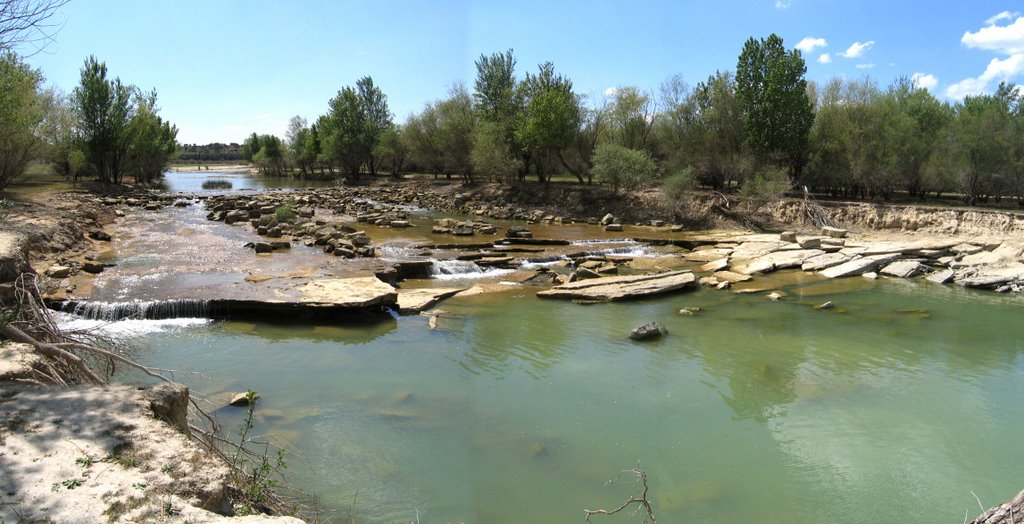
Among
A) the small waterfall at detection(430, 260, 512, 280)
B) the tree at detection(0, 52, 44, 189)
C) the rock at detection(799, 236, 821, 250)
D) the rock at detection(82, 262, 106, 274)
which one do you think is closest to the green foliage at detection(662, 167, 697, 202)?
the rock at detection(799, 236, 821, 250)

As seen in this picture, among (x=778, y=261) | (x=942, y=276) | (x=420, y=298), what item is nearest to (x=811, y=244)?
(x=778, y=261)

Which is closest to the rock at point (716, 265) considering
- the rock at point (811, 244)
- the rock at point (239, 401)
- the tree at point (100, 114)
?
the rock at point (811, 244)

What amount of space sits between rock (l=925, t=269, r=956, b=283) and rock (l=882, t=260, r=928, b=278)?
42 centimetres

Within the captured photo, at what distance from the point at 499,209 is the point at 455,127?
1642cm

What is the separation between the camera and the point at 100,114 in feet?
139

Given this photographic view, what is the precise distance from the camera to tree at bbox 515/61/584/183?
4044cm

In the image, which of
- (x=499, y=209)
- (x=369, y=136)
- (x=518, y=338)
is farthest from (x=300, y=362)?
(x=369, y=136)

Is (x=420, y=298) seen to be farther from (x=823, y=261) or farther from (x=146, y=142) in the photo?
(x=146, y=142)

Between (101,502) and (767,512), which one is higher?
(101,502)

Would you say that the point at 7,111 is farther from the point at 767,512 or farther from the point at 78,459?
the point at 767,512

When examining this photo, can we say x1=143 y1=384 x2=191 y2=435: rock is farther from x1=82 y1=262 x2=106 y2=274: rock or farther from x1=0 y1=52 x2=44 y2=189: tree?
x1=0 y1=52 x2=44 y2=189: tree

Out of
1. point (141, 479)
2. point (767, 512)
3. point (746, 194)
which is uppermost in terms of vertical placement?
point (746, 194)

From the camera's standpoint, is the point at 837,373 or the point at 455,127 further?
the point at 455,127

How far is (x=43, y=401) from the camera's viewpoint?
562cm
